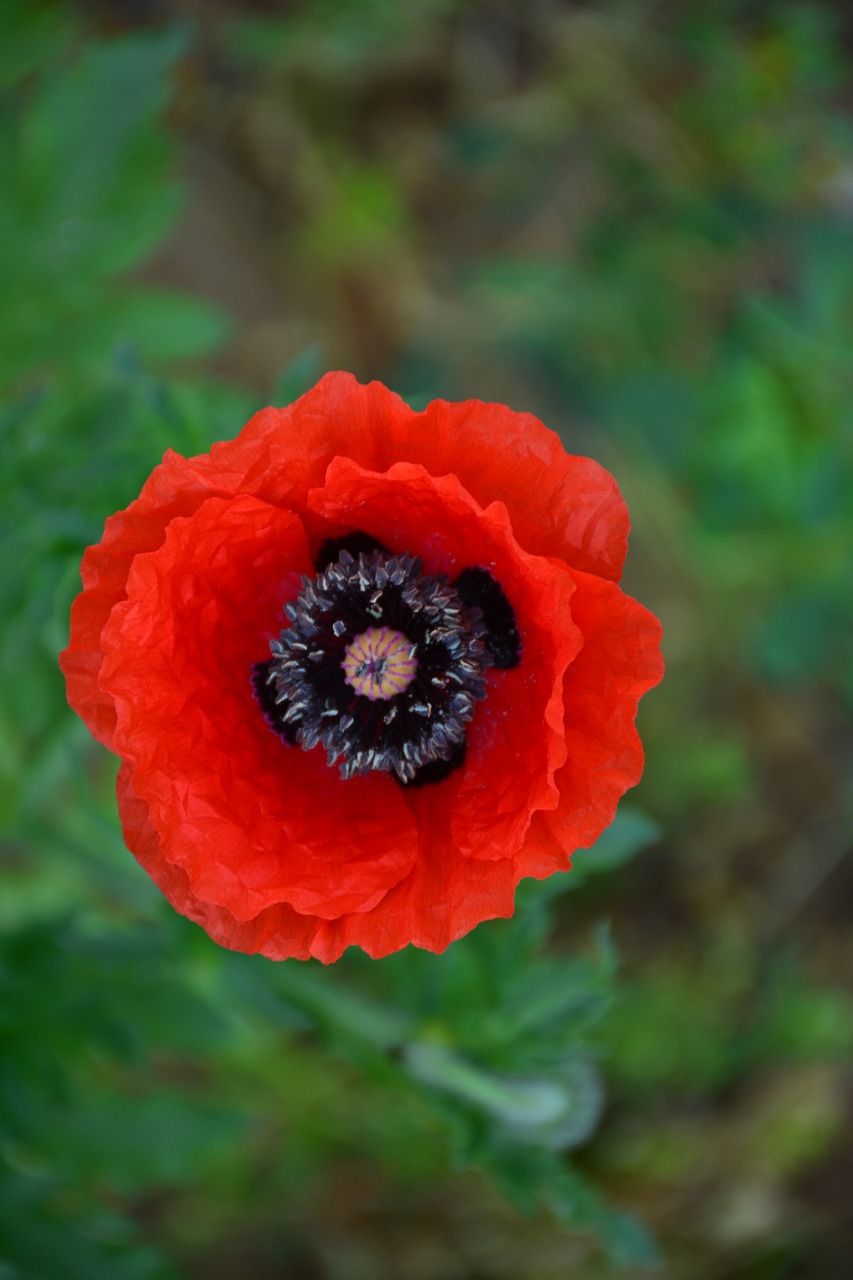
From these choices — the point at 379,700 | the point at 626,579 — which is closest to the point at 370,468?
the point at 379,700

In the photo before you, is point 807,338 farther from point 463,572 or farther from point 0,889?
point 0,889

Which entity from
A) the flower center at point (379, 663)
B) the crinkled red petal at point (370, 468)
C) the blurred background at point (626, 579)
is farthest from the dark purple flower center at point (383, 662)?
the blurred background at point (626, 579)

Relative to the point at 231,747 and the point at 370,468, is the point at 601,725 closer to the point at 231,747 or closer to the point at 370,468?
the point at 370,468

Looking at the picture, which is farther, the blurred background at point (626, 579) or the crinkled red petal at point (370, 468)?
the blurred background at point (626, 579)

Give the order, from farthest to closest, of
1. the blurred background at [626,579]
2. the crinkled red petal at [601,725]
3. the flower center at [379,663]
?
the blurred background at [626,579], the flower center at [379,663], the crinkled red petal at [601,725]

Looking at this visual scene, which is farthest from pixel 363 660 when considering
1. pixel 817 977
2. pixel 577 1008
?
pixel 817 977

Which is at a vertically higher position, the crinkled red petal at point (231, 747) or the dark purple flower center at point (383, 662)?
the dark purple flower center at point (383, 662)

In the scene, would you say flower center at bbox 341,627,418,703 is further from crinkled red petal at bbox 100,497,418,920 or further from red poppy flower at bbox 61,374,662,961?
crinkled red petal at bbox 100,497,418,920

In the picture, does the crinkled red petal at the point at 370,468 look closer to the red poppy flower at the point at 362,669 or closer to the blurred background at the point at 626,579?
the red poppy flower at the point at 362,669

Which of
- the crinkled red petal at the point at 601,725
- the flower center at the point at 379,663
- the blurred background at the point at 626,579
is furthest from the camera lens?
the blurred background at the point at 626,579
